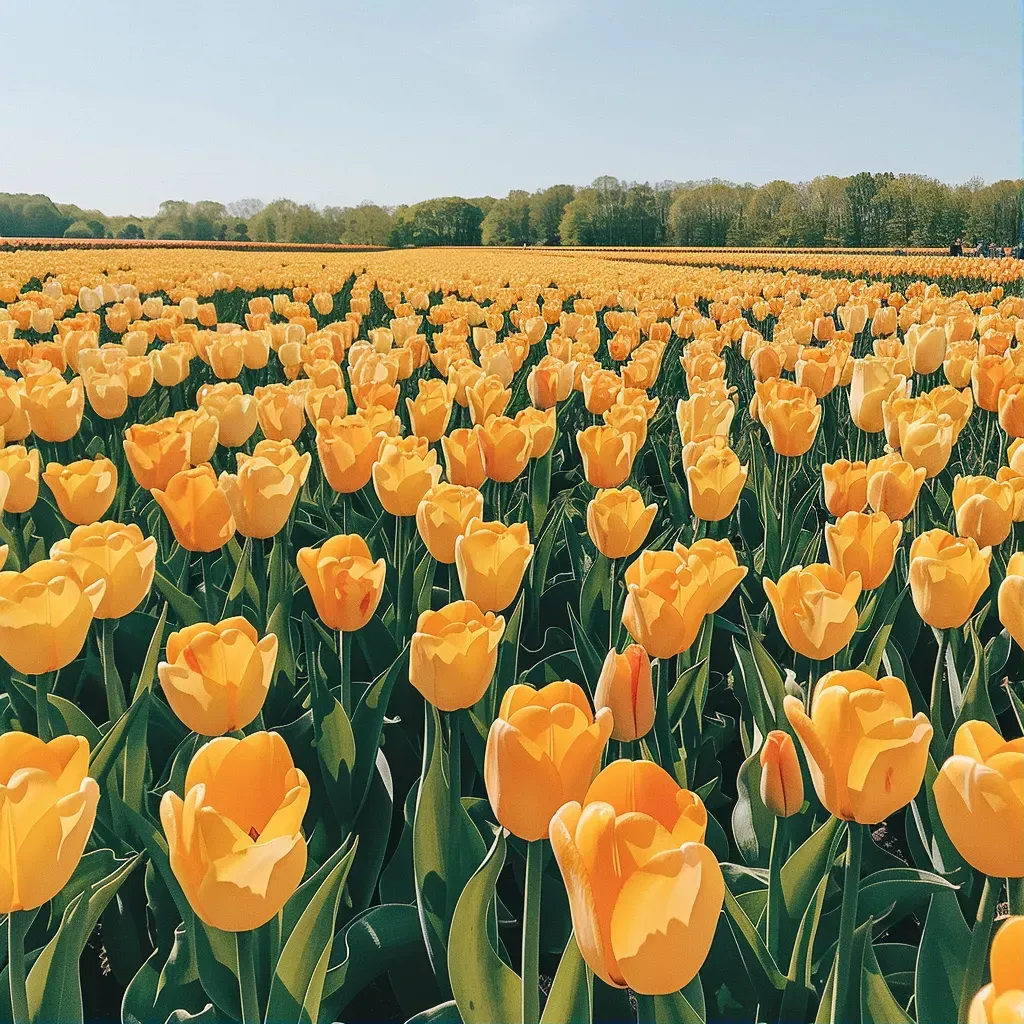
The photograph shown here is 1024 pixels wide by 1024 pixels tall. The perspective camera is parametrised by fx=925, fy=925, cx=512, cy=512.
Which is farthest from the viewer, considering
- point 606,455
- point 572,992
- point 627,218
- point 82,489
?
point 627,218

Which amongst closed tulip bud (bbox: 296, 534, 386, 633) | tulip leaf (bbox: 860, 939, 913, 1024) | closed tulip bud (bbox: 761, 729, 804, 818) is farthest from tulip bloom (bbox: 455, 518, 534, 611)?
tulip leaf (bbox: 860, 939, 913, 1024)

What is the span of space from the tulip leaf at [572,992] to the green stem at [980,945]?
44 cm

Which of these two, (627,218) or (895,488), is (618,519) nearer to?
(895,488)

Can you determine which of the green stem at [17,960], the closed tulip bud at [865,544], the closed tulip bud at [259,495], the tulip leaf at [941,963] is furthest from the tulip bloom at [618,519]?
the green stem at [17,960]

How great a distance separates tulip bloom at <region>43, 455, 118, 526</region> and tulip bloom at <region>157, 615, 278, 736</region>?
1033 millimetres

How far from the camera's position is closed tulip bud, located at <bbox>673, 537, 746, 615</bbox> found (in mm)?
1671

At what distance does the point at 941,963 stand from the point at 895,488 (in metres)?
1.33

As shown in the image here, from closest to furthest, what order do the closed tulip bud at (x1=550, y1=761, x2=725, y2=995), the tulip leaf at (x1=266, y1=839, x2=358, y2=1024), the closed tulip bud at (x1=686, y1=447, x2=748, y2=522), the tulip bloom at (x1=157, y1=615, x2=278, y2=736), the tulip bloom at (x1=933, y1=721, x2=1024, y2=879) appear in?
1. the closed tulip bud at (x1=550, y1=761, x2=725, y2=995)
2. the tulip bloom at (x1=933, y1=721, x2=1024, y2=879)
3. the tulip leaf at (x1=266, y1=839, x2=358, y2=1024)
4. the tulip bloom at (x1=157, y1=615, x2=278, y2=736)
5. the closed tulip bud at (x1=686, y1=447, x2=748, y2=522)

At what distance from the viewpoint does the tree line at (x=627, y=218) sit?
75750mm

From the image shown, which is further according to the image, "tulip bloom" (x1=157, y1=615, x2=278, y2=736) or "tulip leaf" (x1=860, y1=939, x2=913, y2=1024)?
"tulip bloom" (x1=157, y1=615, x2=278, y2=736)

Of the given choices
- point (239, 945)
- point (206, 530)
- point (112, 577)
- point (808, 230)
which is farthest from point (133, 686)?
point (808, 230)

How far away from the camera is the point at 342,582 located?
5.80 feet

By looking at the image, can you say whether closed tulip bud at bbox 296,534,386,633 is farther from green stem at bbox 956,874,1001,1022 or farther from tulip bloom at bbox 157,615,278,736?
green stem at bbox 956,874,1001,1022

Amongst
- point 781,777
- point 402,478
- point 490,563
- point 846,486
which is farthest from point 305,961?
point 846,486
